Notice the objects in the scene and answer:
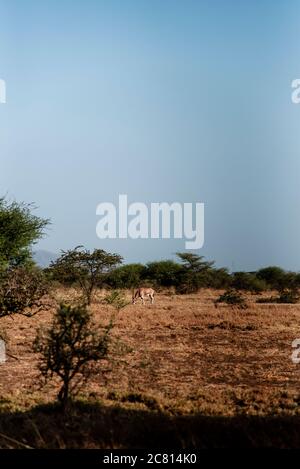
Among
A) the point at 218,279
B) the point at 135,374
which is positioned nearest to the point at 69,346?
the point at 135,374

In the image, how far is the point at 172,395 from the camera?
37.2 feet

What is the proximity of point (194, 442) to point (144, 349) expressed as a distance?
1063 centimetres

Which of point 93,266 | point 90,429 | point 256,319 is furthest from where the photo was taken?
point 93,266

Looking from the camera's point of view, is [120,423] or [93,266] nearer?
[120,423]

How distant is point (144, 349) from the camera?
57.2 feet

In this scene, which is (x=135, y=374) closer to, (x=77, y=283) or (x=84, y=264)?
(x=84, y=264)

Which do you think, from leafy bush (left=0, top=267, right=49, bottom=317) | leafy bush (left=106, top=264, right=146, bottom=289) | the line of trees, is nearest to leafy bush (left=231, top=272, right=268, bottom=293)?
the line of trees

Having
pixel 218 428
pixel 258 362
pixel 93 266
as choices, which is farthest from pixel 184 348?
pixel 93 266

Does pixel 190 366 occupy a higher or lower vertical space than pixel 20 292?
lower

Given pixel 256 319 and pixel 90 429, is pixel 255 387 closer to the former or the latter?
pixel 90 429

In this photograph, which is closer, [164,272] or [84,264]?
[84,264]

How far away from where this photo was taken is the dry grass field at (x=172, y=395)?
753 cm

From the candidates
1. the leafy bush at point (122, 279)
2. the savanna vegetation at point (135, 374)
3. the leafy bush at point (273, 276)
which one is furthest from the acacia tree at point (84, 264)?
the leafy bush at point (273, 276)

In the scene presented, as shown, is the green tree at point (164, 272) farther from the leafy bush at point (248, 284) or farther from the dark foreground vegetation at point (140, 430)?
the dark foreground vegetation at point (140, 430)
